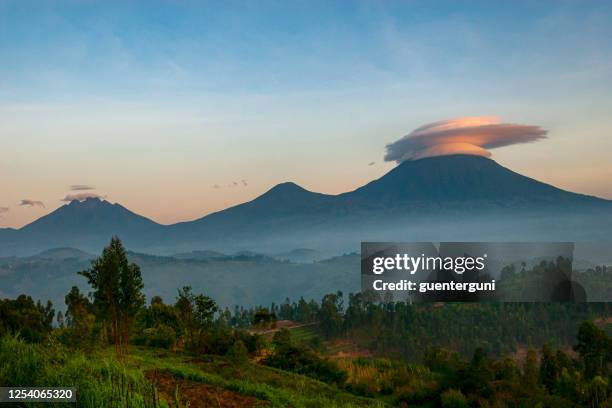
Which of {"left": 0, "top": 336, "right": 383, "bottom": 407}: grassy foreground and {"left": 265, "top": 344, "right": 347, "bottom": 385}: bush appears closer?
{"left": 0, "top": 336, "right": 383, "bottom": 407}: grassy foreground

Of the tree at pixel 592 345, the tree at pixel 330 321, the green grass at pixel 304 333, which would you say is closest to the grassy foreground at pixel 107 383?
the tree at pixel 592 345

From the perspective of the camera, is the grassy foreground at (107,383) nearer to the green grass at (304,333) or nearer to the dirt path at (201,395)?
the dirt path at (201,395)

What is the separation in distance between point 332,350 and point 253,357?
409 feet

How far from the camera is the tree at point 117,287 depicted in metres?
33.5

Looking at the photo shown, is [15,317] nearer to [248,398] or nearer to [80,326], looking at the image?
[80,326]

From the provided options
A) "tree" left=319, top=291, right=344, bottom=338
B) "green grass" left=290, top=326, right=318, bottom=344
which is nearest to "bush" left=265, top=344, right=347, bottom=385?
"green grass" left=290, top=326, right=318, bottom=344

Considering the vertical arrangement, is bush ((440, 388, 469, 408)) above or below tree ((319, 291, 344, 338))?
above

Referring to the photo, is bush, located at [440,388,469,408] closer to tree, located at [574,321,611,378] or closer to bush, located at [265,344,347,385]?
bush, located at [265,344,347,385]

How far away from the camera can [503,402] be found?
31.5 metres

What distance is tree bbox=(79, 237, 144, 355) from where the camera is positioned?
33500mm

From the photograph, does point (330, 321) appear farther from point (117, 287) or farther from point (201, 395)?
point (201, 395)

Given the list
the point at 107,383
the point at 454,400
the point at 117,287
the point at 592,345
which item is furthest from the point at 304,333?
the point at 107,383

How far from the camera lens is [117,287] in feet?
111

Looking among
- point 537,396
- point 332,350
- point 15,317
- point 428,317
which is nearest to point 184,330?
point 15,317
